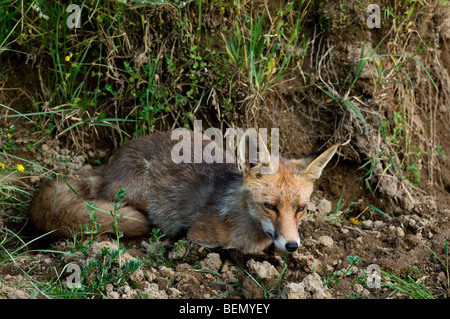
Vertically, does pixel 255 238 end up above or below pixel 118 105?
below

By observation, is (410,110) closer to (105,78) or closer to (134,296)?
(105,78)

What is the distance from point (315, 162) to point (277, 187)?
0.41m

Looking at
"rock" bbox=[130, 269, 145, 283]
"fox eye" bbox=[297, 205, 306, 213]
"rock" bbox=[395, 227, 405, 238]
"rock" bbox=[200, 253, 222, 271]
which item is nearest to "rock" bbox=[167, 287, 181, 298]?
"rock" bbox=[130, 269, 145, 283]

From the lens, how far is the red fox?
403 centimetres

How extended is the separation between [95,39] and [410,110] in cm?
360

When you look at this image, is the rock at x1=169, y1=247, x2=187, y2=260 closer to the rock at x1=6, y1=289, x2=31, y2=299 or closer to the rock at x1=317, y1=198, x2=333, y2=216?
the rock at x1=6, y1=289, x2=31, y2=299

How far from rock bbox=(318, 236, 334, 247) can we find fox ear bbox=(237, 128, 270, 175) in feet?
2.94

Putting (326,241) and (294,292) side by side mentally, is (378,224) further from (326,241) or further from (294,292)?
(294,292)

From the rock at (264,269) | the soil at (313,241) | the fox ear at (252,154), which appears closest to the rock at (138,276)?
the soil at (313,241)

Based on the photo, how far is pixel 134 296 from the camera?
136 inches

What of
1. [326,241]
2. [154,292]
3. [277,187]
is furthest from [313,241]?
[154,292]

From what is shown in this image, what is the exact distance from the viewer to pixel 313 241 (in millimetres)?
4422

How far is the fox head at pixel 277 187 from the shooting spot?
3.91 meters
